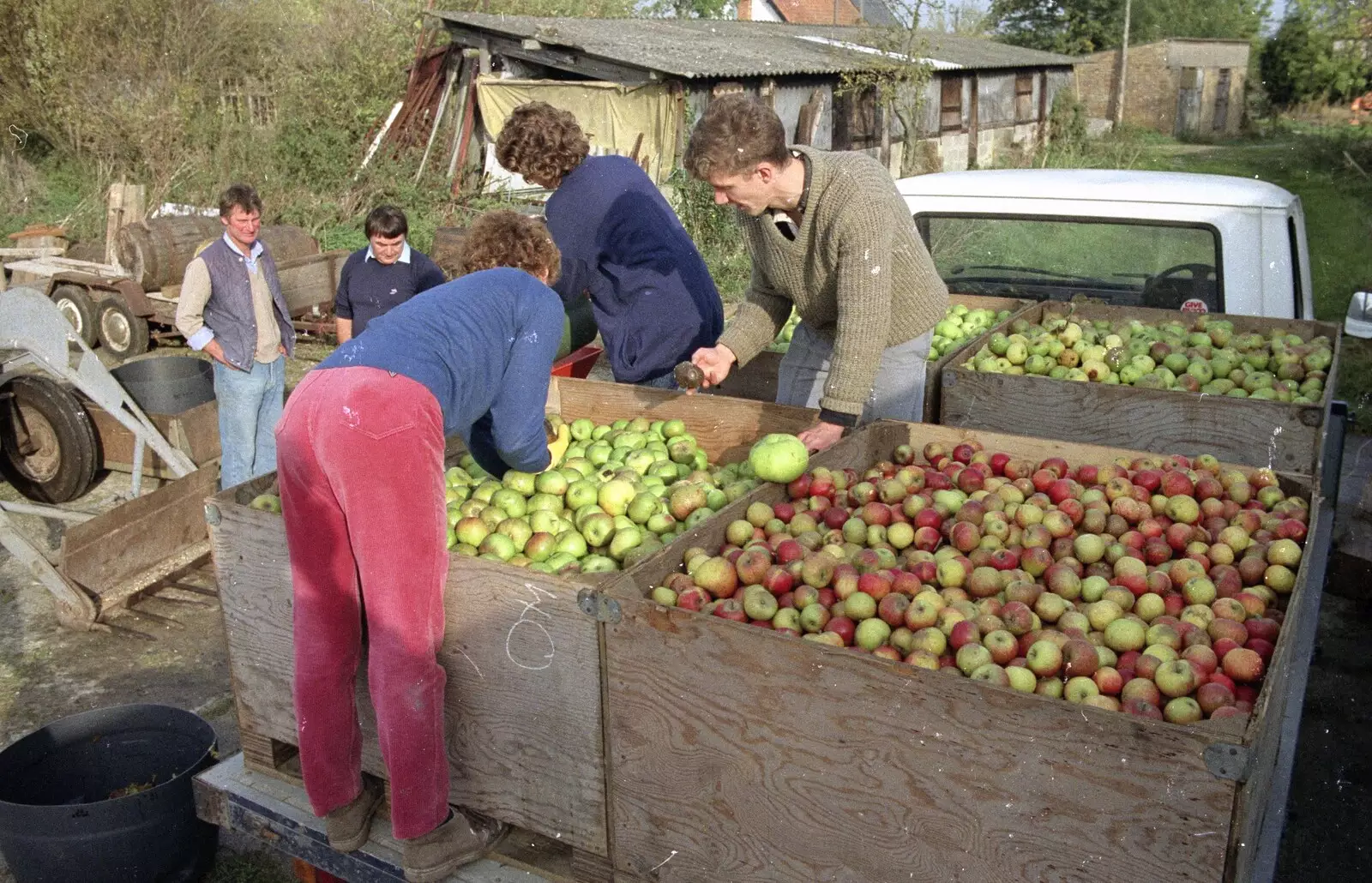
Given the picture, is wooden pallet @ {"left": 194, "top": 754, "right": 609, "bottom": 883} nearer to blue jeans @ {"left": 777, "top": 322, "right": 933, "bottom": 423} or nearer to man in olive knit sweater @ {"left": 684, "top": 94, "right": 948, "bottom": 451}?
man in olive knit sweater @ {"left": 684, "top": 94, "right": 948, "bottom": 451}

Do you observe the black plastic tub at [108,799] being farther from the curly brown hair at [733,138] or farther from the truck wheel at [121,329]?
the truck wheel at [121,329]

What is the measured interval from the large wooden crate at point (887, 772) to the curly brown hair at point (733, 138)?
1.27m

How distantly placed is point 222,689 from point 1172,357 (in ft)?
14.5

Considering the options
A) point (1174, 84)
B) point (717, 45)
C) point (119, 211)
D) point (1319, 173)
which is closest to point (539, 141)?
point (119, 211)

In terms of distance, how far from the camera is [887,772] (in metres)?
2.14

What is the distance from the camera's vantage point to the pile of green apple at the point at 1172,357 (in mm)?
4414

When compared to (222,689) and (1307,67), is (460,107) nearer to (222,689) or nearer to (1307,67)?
(222,689)

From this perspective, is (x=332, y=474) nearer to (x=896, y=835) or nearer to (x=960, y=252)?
(x=896, y=835)

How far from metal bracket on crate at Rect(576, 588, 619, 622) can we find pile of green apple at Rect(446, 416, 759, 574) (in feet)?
1.19

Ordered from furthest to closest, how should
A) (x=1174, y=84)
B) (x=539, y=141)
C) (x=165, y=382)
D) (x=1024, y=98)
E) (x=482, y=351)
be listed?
(x=1174, y=84), (x=1024, y=98), (x=165, y=382), (x=539, y=141), (x=482, y=351)

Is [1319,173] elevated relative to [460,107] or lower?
lower

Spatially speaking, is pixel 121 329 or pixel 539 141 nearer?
pixel 539 141

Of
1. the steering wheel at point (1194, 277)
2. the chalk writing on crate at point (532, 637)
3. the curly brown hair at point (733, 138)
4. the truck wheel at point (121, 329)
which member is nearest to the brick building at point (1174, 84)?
the truck wheel at point (121, 329)

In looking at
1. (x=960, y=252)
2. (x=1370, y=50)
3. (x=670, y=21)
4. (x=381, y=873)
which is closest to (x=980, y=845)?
(x=381, y=873)
